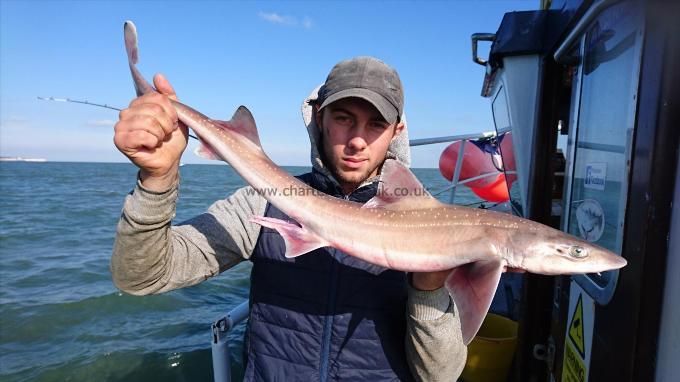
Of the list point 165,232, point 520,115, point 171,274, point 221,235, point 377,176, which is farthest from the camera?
point 520,115

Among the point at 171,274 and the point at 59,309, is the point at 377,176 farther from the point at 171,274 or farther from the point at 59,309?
the point at 59,309

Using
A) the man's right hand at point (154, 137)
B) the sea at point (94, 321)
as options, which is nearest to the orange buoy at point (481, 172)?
the sea at point (94, 321)

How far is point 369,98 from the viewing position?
2500 millimetres

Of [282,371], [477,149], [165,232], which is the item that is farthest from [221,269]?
[477,149]

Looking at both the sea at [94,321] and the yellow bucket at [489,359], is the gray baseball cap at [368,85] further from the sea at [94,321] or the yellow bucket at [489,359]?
the yellow bucket at [489,359]

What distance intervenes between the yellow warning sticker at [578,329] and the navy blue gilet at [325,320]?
1.01 meters

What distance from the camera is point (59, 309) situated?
25.8 ft

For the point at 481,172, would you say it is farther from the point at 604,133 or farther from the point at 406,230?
the point at 406,230

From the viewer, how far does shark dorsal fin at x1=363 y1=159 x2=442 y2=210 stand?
7.56ft

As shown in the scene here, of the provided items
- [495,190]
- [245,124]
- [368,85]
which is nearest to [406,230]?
[368,85]

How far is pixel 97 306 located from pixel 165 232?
7.30 meters

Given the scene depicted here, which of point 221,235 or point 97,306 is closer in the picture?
point 221,235

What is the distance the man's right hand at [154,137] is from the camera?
1.98 meters

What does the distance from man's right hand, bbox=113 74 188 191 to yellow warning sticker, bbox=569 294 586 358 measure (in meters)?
2.47
